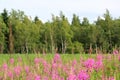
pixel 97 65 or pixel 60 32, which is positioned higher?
pixel 60 32

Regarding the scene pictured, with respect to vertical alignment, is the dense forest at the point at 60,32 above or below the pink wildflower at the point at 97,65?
above

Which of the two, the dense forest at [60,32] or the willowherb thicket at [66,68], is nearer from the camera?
the willowherb thicket at [66,68]

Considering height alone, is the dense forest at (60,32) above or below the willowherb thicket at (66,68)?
above

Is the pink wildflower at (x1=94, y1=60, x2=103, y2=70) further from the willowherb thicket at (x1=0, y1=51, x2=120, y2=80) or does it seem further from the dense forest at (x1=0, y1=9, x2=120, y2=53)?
the dense forest at (x1=0, y1=9, x2=120, y2=53)

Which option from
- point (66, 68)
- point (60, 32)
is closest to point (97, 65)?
point (66, 68)

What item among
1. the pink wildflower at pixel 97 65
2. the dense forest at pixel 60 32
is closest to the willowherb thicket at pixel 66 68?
the pink wildflower at pixel 97 65

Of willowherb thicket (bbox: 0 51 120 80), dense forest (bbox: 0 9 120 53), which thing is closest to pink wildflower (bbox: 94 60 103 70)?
willowherb thicket (bbox: 0 51 120 80)

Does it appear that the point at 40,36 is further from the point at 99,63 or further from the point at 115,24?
the point at 99,63

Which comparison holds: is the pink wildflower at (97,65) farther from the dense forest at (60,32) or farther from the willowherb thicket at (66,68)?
the dense forest at (60,32)

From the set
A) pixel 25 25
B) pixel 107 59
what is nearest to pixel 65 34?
pixel 25 25

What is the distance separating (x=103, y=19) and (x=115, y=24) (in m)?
4.10

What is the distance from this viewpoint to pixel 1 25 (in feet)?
205

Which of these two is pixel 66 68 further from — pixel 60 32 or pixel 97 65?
pixel 60 32

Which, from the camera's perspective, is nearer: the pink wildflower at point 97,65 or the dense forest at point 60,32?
the pink wildflower at point 97,65
